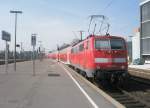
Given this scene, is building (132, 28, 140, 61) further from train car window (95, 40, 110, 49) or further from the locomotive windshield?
train car window (95, 40, 110, 49)

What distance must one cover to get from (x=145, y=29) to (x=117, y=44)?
63.4 metres

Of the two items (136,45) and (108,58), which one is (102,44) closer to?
(108,58)

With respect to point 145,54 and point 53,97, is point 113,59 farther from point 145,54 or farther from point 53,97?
point 145,54

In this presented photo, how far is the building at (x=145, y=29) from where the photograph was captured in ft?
267

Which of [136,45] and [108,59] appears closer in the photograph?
[108,59]

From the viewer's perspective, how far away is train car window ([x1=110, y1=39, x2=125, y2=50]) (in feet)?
71.0

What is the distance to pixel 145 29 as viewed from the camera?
83.6 m

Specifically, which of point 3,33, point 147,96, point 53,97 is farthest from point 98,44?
point 3,33

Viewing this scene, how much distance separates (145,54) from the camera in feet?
269

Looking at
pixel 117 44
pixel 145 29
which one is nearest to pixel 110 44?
pixel 117 44

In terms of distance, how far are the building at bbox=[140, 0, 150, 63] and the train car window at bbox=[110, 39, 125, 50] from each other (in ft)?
194

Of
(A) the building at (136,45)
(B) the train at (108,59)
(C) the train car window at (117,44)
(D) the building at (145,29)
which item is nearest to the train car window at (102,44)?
(B) the train at (108,59)

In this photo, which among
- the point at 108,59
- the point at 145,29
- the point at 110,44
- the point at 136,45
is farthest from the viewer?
the point at 136,45

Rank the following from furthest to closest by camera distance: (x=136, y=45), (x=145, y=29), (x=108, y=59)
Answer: (x=136, y=45) < (x=145, y=29) < (x=108, y=59)
